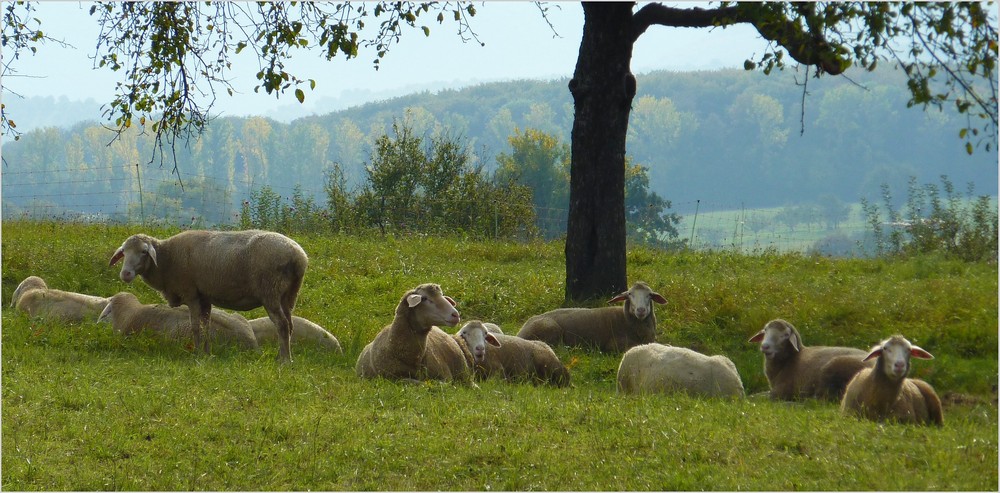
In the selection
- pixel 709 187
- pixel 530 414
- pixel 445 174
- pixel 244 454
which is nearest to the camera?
pixel 244 454

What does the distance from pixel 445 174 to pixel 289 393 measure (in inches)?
985

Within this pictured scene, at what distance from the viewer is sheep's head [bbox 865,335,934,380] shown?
8.54m

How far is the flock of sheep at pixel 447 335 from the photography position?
9.39m

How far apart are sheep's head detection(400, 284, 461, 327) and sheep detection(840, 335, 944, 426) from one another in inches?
155

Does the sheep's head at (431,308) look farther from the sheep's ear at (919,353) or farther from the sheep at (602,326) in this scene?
the sheep's ear at (919,353)

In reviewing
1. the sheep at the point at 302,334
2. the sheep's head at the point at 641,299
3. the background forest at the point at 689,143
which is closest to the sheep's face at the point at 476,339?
the sheep at the point at 302,334

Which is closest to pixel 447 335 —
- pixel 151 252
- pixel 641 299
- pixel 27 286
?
pixel 641 299

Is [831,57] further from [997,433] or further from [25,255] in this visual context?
[25,255]

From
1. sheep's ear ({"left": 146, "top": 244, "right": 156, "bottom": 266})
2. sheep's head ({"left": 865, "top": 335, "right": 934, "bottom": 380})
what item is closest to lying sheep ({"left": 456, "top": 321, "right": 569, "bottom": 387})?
sheep's head ({"left": 865, "top": 335, "right": 934, "bottom": 380})

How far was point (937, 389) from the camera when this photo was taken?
10.7 metres

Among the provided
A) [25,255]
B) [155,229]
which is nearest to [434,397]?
[25,255]

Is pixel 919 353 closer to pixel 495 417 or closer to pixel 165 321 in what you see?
pixel 495 417

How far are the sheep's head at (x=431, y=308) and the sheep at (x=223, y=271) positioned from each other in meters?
1.90

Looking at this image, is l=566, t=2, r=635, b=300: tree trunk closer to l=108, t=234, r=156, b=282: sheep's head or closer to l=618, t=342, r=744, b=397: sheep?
l=618, t=342, r=744, b=397: sheep
